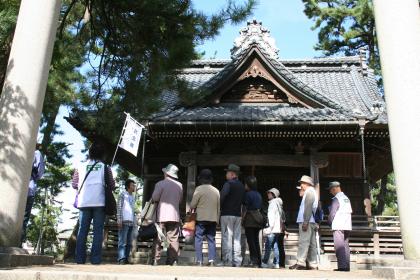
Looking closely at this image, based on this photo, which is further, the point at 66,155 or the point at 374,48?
the point at 374,48

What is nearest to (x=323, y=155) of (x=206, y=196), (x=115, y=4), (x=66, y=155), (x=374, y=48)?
(x=206, y=196)

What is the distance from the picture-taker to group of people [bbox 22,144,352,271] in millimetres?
5594

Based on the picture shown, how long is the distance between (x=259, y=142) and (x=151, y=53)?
560 cm

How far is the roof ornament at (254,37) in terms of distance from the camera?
13.6 metres

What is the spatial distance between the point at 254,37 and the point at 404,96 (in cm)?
964

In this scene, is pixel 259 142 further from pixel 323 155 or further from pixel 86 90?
pixel 86 90

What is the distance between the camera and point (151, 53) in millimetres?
6227

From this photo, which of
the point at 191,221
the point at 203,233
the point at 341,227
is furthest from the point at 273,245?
the point at 191,221

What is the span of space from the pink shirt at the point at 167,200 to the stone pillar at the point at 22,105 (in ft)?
7.51

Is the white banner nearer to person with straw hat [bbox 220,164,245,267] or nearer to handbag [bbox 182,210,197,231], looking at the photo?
handbag [bbox 182,210,197,231]

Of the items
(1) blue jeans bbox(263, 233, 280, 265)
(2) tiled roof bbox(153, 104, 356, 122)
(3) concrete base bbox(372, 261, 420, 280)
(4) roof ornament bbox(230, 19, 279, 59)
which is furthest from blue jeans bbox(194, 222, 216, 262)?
(4) roof ornament bbox(230, 19, 279, 59)

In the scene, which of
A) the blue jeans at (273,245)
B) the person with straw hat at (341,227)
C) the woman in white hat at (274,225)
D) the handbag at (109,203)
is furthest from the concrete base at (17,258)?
the blue jeans at (273,245)

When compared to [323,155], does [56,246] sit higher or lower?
lower

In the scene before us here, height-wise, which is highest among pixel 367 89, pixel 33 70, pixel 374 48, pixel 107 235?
pixel 374 48
